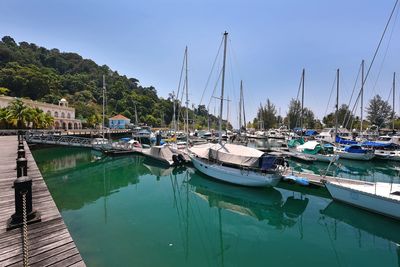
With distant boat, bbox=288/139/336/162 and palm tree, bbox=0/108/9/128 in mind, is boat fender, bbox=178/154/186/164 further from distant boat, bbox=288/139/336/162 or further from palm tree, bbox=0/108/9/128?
palm tree, bbox=0/108/9/128

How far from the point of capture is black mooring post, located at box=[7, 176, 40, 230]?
519 centimetres

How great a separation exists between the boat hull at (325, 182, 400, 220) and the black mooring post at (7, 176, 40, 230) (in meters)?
17.6

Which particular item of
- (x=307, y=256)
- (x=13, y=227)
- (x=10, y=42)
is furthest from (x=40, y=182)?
(x=10, y=42)

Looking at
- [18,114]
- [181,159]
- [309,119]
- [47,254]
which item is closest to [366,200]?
[47,254]

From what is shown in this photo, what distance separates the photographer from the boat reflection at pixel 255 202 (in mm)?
14629

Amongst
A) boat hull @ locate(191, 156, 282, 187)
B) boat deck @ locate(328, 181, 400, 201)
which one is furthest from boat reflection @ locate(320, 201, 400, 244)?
boat hull @ locate(191, 156, 282, 187)

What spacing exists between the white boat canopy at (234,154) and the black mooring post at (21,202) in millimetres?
15924

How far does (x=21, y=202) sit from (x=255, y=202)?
49.7ft

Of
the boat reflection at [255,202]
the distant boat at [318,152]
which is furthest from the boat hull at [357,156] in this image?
the boat reflection at [255,202]

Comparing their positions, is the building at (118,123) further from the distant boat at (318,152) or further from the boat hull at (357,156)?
the boat hull at (357,156)

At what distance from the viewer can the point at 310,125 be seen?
102 meters

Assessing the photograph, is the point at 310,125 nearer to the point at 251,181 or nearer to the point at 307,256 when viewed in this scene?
the point at 251,181

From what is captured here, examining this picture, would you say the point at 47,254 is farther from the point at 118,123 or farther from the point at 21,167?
the point at 118,123

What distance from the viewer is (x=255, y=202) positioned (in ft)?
56.0
